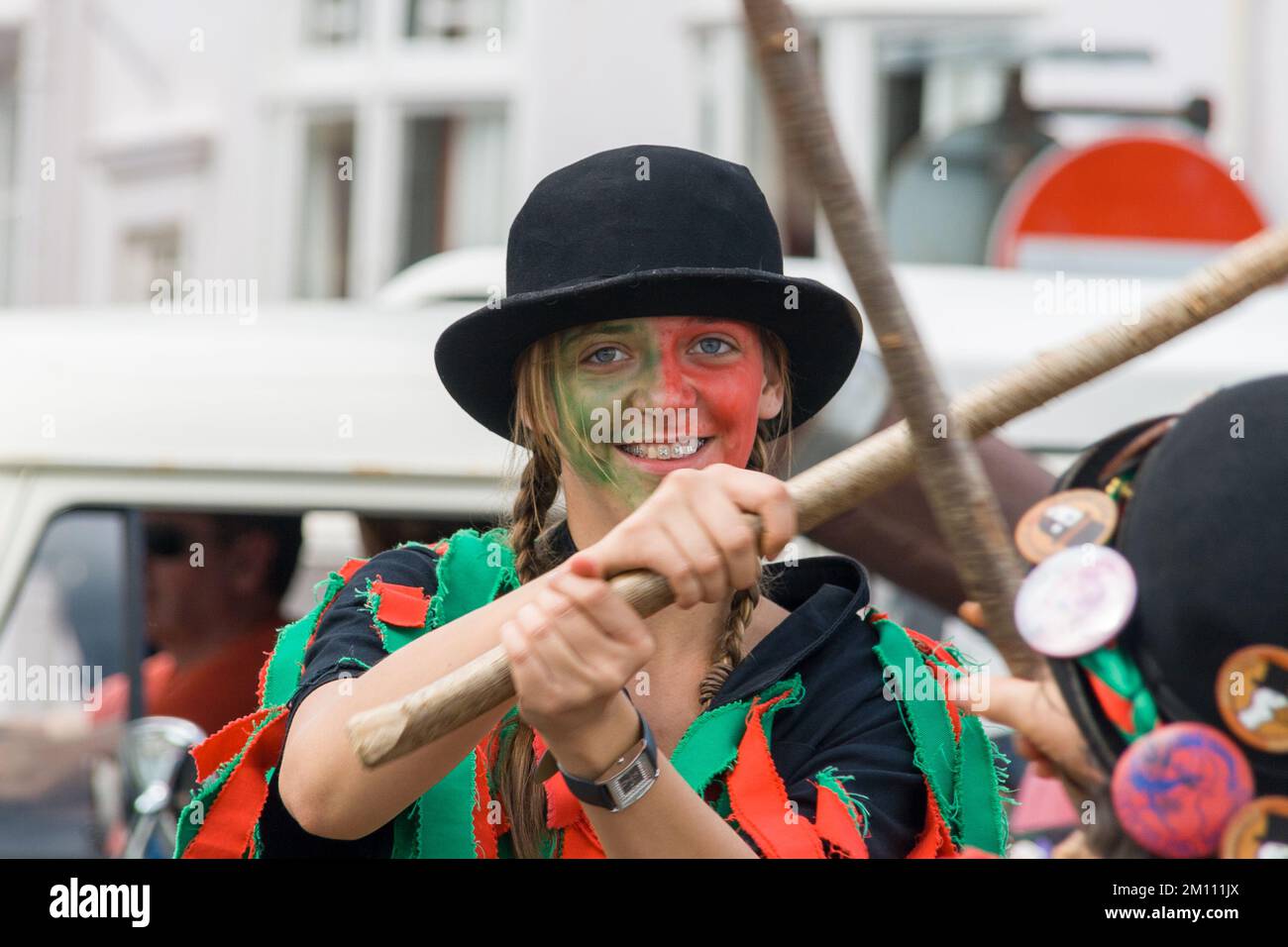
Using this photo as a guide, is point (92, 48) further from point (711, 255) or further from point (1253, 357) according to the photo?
A: point (711, 255)

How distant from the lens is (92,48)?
11.8 metres

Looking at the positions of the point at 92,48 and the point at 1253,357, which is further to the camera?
the point at 92,48

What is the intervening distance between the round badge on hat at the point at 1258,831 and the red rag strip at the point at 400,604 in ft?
2.27

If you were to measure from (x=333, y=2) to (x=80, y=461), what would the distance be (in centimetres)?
834

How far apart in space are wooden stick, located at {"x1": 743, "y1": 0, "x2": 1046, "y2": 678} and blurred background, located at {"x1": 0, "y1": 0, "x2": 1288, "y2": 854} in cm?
19

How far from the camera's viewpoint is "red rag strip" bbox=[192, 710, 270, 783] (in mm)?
1705

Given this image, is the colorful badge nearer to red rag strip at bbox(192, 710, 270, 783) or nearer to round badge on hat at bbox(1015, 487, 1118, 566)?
round badge on hat at bbox(1015, 487, 1118, 566)

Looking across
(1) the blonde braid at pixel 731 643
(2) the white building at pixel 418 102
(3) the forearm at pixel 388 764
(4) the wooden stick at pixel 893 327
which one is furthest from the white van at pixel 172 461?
(2) the white building at pixel 418 102

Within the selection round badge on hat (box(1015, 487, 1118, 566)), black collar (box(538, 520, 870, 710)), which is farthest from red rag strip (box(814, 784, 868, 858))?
round badge on hat (box(1015, 487, 1118, 566))

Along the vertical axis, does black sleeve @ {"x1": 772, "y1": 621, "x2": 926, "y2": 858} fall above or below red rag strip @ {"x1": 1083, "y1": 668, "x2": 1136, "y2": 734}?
below

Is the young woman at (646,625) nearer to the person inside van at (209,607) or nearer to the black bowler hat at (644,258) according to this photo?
the black bowler hat at (644,258)

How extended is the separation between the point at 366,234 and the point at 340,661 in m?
9.04
